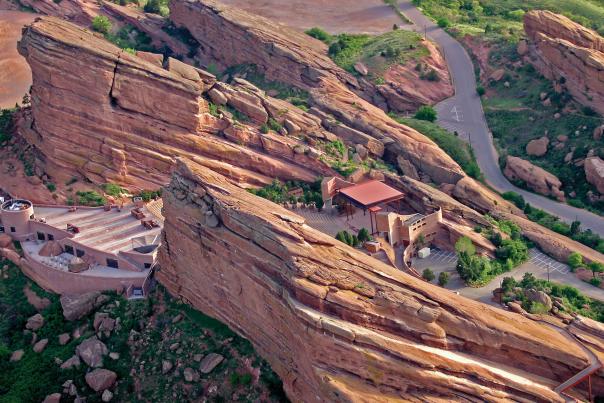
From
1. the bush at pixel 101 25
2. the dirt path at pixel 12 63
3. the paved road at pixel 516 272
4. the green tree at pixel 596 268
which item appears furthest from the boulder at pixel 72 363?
the bush at pixel 101 25

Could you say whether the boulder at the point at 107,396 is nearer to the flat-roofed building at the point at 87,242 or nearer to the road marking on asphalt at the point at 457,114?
the flat-roofed building at the point at 87,242

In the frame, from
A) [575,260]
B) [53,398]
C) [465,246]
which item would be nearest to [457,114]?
[465,246]

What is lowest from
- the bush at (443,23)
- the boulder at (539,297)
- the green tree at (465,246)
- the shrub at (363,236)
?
the shrub at (363,236)

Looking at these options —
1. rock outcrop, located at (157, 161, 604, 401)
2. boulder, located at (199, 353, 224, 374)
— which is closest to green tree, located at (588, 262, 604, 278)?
rock outcrop, located at (157, 161, 604, 401)

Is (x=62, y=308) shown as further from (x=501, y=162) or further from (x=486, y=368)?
(x=501, y=162)

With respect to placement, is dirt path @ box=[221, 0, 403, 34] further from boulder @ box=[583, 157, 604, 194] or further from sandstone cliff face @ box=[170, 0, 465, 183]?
boulder @ box=[583, 157, 604, 194]

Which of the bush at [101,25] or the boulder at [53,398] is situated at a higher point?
the bush at [101,25]
